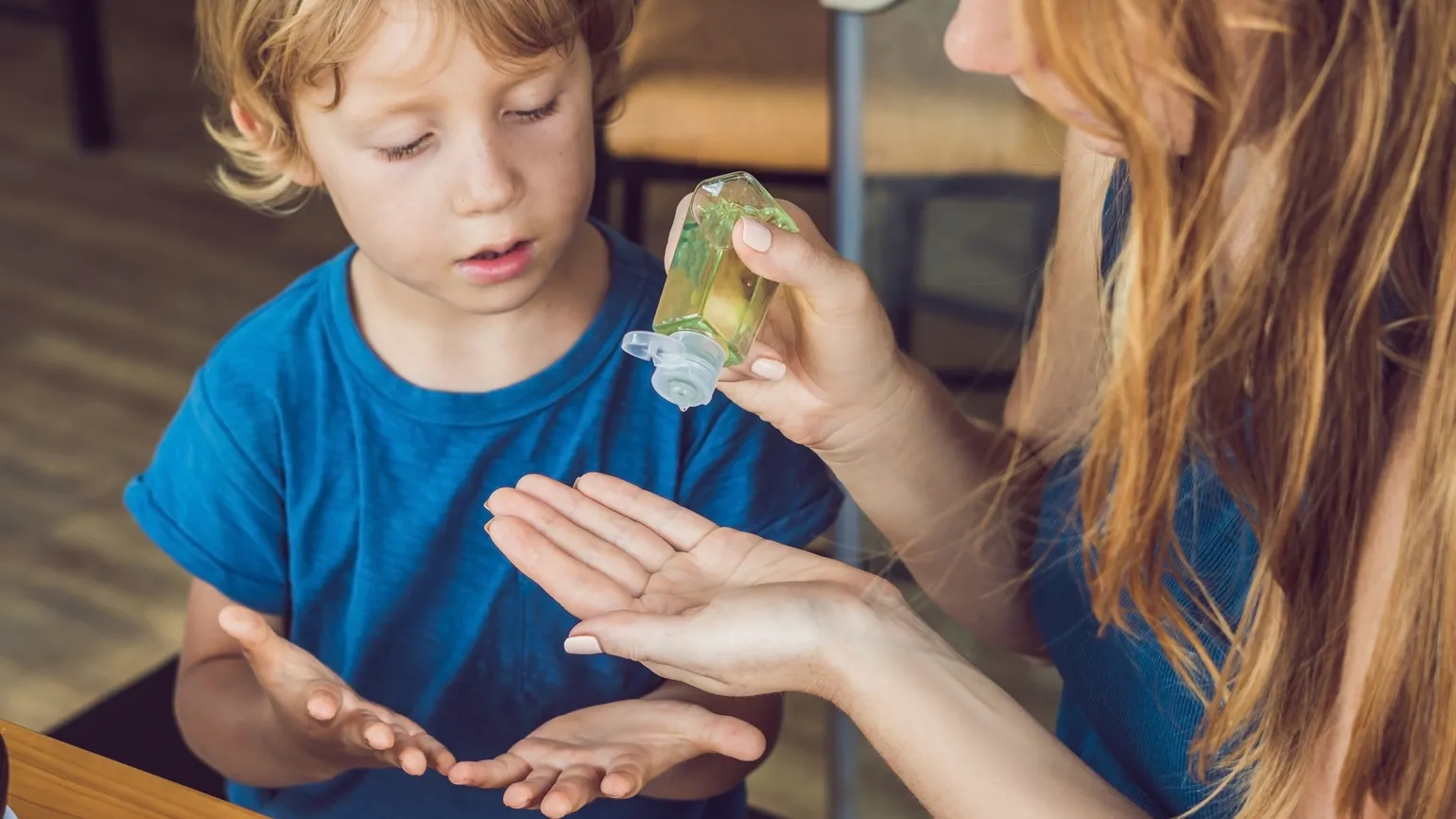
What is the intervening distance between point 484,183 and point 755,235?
0.48 feet

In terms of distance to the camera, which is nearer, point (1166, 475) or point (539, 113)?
point (1166, 475)

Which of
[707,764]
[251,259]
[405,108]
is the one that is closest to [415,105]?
[405,108]

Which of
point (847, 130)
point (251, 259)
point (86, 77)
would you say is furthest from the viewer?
point (86, 77)

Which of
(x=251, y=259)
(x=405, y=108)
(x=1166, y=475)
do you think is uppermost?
(x=405, y=108)

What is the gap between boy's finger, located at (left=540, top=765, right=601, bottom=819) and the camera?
23.6 inches

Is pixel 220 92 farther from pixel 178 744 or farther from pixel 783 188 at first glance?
pixel 783 188

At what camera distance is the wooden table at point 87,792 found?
52 centimetres

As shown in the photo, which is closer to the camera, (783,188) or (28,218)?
(783,188)

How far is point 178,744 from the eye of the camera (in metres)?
0.73

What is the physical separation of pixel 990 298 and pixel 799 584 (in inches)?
43.6

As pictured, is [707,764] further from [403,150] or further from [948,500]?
[403,150]

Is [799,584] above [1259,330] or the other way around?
the other way around

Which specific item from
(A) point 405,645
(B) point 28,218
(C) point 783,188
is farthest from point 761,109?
(B) point 28,218

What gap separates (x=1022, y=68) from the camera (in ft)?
1.63
